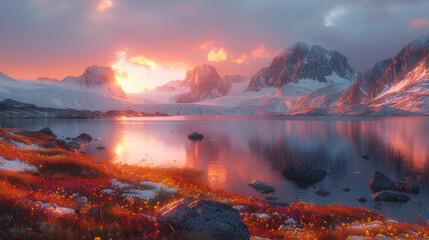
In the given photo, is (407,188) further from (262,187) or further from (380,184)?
(262,187)

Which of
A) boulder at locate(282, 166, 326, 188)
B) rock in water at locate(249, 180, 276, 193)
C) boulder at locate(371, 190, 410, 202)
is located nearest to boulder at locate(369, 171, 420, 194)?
boulder at locate(371, 190, 410, 202)

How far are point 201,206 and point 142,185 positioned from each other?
8.40 m

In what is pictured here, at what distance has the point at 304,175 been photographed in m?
33.8

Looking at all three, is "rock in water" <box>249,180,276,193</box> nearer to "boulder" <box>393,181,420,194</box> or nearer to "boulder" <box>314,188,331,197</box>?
"boulder" <box>314,188,331,197</box>

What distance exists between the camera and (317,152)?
57.2 metres

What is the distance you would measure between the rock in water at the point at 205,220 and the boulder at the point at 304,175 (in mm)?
26288

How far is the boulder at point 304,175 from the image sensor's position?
32938 mm

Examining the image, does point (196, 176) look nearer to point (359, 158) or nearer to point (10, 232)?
point (10, 232)

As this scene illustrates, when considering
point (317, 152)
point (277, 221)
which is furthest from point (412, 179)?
point (277, 221)

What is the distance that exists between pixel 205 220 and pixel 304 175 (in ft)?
94.2

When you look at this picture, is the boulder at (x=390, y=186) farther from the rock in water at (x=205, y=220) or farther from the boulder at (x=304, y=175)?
the rock in water at (x=205, y=220)

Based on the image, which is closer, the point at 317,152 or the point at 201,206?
the point at 201,206

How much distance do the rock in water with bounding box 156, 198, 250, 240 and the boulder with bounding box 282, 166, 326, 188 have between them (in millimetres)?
26288

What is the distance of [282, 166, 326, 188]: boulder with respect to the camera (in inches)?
1297
